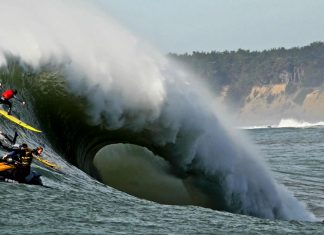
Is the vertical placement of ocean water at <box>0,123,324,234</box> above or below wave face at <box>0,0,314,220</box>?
below

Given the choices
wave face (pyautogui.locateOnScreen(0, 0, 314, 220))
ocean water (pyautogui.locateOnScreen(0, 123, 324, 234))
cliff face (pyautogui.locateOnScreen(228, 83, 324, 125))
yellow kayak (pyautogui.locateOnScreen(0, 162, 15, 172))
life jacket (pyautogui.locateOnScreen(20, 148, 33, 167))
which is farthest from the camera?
cliff face (pyautogui.locateOnScreen(228, 83, 324, 125))

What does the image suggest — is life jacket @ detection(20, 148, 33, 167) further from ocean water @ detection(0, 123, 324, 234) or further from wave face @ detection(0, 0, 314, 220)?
wave face @ detection(0, 0, 314, 220)

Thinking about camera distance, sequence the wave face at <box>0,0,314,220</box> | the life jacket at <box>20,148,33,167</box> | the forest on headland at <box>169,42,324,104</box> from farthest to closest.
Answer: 1. the forest on headland at <box>169,42,324,104</box>
2. the wave face at <box>0,0,314,220</box>
3. the life jacket at <box>20,148,33,167</box>

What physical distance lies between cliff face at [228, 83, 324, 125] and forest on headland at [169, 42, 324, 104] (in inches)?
99.1

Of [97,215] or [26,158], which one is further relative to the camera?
[26,158]

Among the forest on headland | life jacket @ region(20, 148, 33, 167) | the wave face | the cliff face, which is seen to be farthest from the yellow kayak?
the forest on headland

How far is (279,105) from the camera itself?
160 metres

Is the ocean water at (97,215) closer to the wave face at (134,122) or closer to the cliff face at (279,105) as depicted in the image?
the wave face at (134,122)

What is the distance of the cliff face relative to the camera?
150875mm

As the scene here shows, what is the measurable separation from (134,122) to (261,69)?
166055 mm

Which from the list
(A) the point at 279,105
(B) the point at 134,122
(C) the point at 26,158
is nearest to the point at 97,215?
(C) the point at 26,158

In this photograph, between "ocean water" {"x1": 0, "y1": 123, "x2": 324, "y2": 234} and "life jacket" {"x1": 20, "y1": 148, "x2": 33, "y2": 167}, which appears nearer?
"ocean water" {"x1": 0, "y1": 123, "x2": 324, "y2": 234}

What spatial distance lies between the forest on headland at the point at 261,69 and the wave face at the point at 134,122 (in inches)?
5831

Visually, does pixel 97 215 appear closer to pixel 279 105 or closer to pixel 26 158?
pixel 26 158
